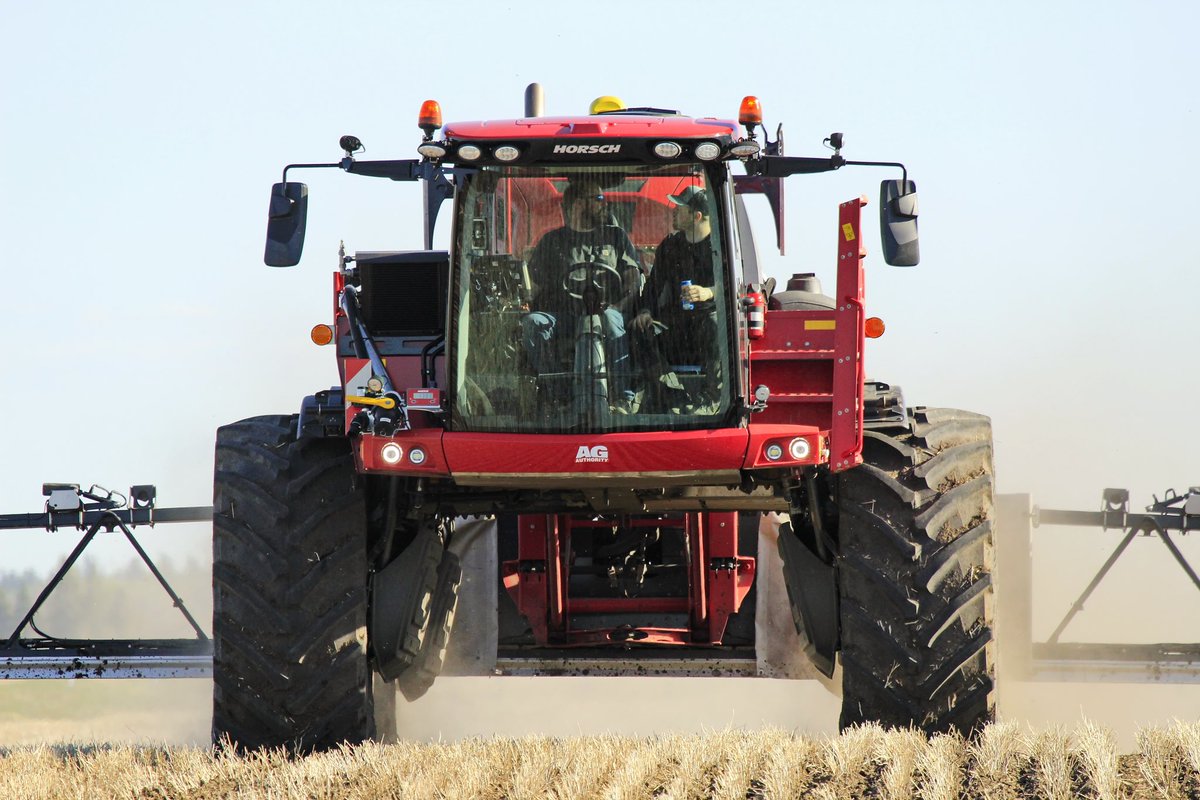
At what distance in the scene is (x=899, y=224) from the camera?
25.4ft

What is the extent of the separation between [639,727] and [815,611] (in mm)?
3439

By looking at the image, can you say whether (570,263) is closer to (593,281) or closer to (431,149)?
(593,281)

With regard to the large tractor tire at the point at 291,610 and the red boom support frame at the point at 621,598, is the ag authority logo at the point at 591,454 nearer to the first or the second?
the large tractor tire at the point at 291,610

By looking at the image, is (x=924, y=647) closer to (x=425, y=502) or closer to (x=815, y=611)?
(x=815, y=611)

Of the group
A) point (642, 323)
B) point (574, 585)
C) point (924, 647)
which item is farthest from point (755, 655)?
point (642, 323)

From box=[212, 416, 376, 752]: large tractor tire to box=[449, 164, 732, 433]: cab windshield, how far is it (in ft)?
3.30

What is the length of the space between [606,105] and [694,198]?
1.89 metres

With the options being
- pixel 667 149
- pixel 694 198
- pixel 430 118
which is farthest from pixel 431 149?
pixel 694 198

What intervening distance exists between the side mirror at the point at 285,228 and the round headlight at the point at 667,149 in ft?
5.64

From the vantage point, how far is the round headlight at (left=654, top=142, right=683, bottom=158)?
764 centimetres

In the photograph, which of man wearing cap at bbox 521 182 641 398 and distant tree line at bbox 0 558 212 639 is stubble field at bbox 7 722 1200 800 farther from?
distant tree line at bbox 0 558 212 639

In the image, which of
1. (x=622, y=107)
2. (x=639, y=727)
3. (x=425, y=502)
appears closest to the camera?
(x=425, y=502)

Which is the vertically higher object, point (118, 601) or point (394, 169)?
point (394, 169)

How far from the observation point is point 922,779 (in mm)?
6863
